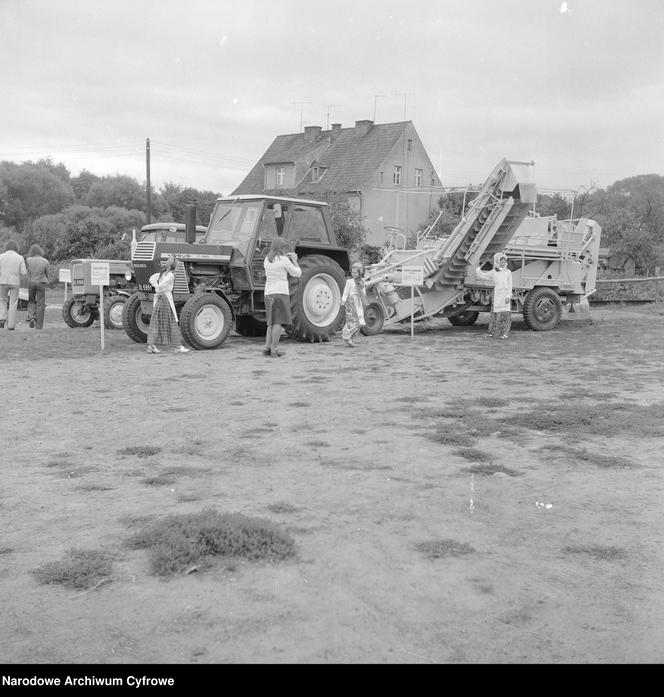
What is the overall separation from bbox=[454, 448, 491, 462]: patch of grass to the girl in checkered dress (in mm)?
7398

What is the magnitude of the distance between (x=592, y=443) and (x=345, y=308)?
8692 mm

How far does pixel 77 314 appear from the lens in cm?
1884

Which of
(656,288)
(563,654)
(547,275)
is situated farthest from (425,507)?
(656,288)

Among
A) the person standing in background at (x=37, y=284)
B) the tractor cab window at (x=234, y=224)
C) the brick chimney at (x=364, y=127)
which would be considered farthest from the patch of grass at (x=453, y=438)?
the brick chimney at (x=364, y=127)

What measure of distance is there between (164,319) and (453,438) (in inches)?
286

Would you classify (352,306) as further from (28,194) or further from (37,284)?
(28,194)

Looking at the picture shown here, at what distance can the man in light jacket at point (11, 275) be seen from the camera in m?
17.2

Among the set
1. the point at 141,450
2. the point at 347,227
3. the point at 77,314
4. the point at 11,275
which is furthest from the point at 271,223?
the point at 347,227

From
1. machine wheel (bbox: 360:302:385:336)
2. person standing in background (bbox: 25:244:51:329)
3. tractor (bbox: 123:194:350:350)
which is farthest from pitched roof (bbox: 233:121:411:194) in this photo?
tractor (bbox: 123:194:350:350)

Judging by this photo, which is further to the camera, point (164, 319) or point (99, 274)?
point (99, 274)

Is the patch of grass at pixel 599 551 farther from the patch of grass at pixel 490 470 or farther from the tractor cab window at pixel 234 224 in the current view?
the tractor cab window at pixel 234 224

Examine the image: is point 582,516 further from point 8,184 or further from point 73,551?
point 8,184

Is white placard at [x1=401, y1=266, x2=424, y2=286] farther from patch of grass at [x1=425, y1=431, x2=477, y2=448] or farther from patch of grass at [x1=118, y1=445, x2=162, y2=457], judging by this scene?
patch of grass at [x1=118, y1=445, x2=162, y2=457]

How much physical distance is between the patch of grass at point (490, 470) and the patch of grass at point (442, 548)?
157 centimetres
